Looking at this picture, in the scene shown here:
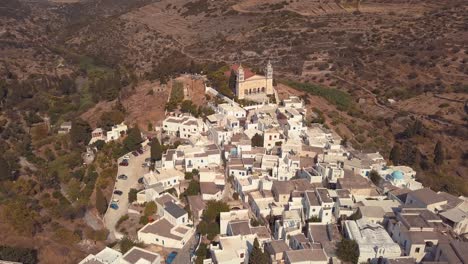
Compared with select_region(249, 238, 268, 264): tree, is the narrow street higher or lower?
lower

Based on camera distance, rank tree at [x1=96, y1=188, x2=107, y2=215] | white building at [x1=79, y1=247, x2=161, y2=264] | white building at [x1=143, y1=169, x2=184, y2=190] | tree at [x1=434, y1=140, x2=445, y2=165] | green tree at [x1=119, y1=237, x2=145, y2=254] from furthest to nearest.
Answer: tree at [x1=434, y1=140, x2=445, y2=165]
white building at [x1=143, y1=169, x2=184, y2=190]
tree at [x1=96, y1=188, x2=107, y2=215]
green tree at [x1=119, y1=237, x2=145, y2=254]
white building at [x1=79, y1=247, x2=161, y2=264]

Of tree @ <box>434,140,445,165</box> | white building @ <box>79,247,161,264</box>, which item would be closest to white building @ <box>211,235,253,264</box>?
white building @ <box>79,247,161,264</box>

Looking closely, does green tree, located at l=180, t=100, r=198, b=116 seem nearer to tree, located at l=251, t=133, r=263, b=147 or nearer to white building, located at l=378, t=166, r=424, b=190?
tree, located at l=251, t=133, r=263, b=147

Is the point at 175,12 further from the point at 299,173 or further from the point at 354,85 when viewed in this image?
the point at 299,173

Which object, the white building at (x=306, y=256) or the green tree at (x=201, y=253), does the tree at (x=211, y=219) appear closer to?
the green tree at (x=201, y=253)

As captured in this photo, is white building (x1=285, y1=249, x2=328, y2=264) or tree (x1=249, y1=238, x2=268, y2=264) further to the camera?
tree (x1=249, y1=238, x2=268, y2=264)

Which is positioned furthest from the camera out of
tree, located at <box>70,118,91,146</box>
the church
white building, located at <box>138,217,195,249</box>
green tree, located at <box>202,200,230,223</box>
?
the church

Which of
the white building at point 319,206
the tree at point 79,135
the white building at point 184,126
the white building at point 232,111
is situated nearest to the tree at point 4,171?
the tree at point 79,135

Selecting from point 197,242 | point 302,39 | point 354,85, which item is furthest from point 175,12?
point 197,242
